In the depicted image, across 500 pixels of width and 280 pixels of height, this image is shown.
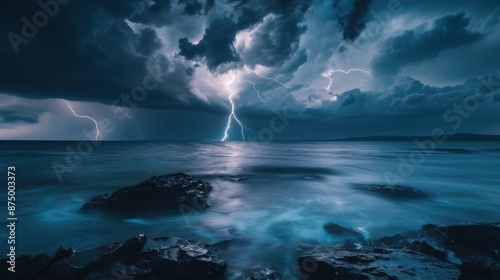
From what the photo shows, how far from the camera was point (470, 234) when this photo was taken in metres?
5.53

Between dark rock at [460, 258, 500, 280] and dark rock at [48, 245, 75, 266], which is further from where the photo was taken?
dark rock at [48, 245, 75, 266]

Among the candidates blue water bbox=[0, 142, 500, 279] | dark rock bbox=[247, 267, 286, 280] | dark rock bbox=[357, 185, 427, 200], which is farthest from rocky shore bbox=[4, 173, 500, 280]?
dark rock bbox=[357, 185, 427, 200]

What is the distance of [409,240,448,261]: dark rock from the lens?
468 cm

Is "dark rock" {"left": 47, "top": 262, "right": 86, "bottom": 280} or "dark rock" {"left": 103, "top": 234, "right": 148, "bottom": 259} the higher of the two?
"dark rock" {"left": 103, "top": 234, "right": 148, "bottom": 259}

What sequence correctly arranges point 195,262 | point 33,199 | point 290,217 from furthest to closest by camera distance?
point 33,199 < point 290,217 < point 195,262

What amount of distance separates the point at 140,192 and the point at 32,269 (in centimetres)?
506

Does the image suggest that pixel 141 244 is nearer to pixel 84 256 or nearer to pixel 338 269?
pixel 84 256

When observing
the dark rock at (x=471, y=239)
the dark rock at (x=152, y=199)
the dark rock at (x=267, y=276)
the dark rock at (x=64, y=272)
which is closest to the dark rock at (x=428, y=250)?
the dark rock at (x=471, y=239)

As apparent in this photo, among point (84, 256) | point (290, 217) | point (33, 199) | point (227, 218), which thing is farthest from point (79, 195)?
point (290, 217)

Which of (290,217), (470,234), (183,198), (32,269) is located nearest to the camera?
(32,269)

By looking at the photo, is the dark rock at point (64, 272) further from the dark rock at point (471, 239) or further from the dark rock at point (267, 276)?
the dark rock at point (471, 239)

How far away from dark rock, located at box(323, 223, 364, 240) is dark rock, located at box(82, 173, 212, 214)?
15.5ft

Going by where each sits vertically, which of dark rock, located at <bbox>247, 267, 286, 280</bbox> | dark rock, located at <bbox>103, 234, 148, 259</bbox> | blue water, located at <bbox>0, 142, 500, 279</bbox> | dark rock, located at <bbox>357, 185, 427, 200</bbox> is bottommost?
blue water, located at <bbox>0, 142, 500, 279</bbox>

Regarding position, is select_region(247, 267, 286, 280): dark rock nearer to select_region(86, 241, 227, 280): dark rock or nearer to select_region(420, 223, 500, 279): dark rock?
select_region(86, 241, 227, 280): dark rock
